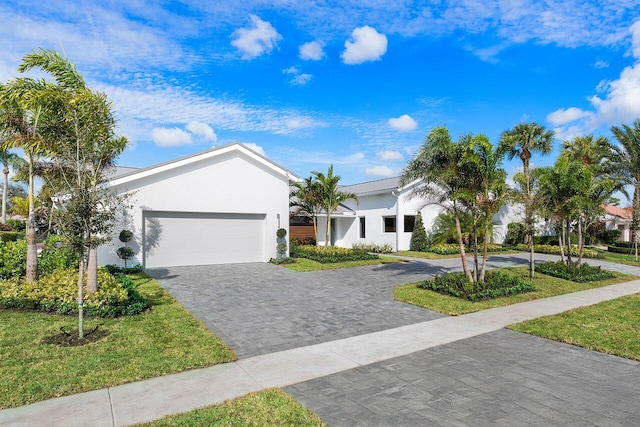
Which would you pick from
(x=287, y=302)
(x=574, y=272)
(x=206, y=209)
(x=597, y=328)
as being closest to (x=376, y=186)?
(x=206, y=209)

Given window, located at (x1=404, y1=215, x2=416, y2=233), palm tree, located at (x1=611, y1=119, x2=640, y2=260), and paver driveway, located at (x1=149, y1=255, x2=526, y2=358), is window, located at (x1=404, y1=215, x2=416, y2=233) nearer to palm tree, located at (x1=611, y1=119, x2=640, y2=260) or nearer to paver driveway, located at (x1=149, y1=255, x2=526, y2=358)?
paver driveway, located at (x1=149, y1=255, x2=526, y2=358)

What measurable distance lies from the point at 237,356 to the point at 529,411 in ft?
14.3

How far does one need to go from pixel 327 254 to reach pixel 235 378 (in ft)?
44.0

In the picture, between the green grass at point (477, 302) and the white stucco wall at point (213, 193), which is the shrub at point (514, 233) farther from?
the white stucco wall at point (213, 193)

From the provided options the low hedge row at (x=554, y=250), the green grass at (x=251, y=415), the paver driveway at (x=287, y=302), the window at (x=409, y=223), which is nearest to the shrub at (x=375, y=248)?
the window at (x=409, y=223)

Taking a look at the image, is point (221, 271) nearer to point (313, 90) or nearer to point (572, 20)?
point (313, 90)

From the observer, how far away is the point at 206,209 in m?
16.7

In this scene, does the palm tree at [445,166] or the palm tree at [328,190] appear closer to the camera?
the palm tree at [445,166]

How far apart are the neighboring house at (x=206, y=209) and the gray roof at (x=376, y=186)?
7.54 meters

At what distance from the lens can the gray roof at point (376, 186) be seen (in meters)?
24.1

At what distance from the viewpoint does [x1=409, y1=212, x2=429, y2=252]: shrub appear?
23331 millimetres

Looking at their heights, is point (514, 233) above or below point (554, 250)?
above

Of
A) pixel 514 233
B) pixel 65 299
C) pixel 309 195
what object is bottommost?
pixel 65 299

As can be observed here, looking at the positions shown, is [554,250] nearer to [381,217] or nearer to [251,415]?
[381,217]
